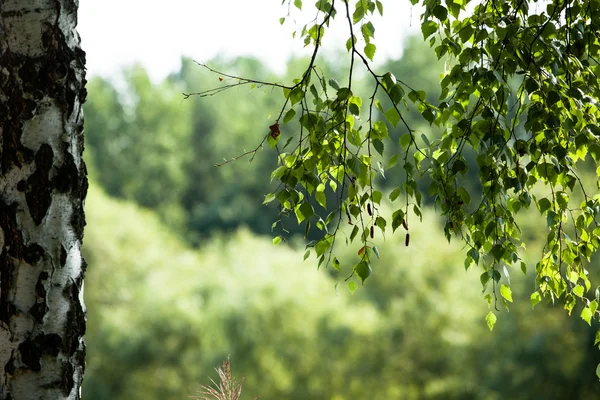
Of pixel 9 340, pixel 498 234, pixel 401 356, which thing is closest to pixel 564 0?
pixel 498 234

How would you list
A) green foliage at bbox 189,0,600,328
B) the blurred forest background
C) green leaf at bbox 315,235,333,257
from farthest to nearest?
the blurred forest background < green leaf at bbox 315,235,333,257 < green foliage at bbox 189,0,600,328

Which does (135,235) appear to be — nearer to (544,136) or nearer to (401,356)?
(401,356)

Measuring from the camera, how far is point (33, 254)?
8.48 feet

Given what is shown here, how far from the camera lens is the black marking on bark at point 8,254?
256 centimetres

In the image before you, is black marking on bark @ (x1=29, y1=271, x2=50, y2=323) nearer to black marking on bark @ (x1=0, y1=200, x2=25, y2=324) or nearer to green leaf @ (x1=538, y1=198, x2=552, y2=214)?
black marking on bark @ (x1=0, y1=200, x2=25, y2=324)

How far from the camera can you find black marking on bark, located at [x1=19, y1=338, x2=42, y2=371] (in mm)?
2557

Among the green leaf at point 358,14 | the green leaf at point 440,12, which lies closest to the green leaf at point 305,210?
the green leaf at point 358,14

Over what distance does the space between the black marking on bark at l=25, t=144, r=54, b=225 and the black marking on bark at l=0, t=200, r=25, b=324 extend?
59mm

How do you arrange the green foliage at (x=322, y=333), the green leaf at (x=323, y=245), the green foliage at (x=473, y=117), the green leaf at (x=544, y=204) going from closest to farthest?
the green foliage at (x=473, y=117)
the green leaf at (x=323, y=245)
the green leaf at (x=544, y=204)
the green foliage at (x=322, y=333)

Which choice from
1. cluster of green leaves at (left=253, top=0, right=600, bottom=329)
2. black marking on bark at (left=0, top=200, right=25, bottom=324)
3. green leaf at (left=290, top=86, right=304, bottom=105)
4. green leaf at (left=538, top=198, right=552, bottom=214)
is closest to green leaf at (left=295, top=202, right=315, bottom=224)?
cluster of green leaves at (left=253, top=0, right=600, bottom=329)

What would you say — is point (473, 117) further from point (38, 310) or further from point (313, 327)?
point (313, 327)

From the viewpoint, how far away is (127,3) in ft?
161

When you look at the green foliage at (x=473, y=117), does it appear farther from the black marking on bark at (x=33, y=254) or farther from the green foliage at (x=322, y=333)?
the green foliage at (x=322, y=333)

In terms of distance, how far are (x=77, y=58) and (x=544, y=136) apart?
179cm
